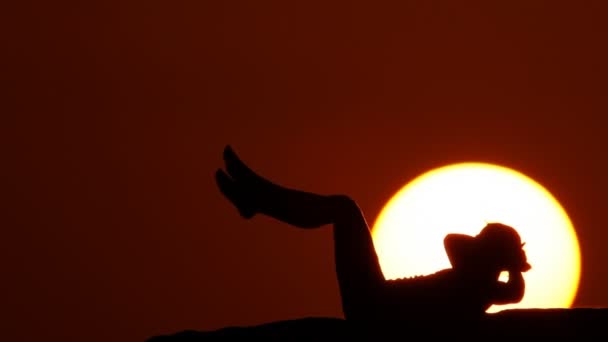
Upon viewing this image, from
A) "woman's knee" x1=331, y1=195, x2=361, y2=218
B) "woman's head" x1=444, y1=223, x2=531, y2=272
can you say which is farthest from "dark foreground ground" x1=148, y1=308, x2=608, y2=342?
"woman's knee" x1=331, y1=195, x2=361, y2=218

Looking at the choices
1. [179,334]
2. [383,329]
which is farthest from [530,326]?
[179,334]

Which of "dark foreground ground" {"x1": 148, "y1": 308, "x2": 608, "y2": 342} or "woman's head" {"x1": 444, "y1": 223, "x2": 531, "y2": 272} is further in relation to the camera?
"woman's head" {"x1": 444, "y1": 223, "x2": 531, "y2": 272}

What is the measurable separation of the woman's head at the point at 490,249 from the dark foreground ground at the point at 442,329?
267 millimetres

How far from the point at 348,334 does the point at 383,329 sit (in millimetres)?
195

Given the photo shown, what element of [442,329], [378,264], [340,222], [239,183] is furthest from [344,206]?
[442,329]

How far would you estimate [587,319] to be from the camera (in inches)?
235

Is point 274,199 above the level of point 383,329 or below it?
above

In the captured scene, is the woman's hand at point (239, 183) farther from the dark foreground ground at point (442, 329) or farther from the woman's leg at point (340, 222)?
the dark foreground ground at point (442, 329)

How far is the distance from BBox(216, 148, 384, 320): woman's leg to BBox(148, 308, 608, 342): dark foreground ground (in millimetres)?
117

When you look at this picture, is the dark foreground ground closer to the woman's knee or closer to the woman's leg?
the woman's leg

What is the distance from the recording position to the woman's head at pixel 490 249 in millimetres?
6176

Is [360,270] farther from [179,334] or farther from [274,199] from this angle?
[179,334]

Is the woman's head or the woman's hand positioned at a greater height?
the woman's hand

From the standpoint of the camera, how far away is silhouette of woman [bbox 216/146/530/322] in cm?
598
